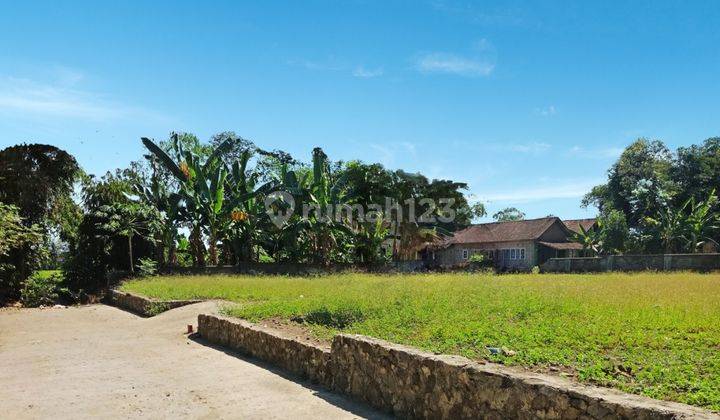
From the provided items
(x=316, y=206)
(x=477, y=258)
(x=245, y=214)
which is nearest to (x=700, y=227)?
(x=477, y=258)

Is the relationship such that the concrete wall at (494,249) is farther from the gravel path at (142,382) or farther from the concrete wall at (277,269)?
the gravel path at (142,382)

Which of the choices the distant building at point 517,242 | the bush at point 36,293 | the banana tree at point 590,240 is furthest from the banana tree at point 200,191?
the banana tree at point 590,240

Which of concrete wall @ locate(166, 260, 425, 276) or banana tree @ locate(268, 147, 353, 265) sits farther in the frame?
banana tree @ locate(268, 147, 353, 265)

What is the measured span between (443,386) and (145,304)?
509 inches

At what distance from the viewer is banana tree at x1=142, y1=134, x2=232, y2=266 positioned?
80.7 ft

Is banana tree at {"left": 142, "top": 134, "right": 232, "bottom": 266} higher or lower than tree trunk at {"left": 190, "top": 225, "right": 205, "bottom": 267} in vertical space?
higher

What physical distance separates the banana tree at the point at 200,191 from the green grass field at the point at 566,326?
12896 millimetres

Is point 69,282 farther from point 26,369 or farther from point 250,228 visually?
point 26,369

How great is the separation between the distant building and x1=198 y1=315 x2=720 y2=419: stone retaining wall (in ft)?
115

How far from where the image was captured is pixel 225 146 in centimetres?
2542

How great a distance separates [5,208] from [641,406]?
65.0 ft

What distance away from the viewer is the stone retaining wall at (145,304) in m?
15.9

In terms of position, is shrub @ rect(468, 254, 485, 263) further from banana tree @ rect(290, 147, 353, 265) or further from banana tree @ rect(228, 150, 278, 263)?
banana tree @ rect(228, 150, 278, 263)

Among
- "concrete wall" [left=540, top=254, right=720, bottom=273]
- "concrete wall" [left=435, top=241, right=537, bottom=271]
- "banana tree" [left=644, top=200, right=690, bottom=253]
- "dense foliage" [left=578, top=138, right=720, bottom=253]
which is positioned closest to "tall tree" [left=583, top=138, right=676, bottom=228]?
"dense foliage" [left=578, top=138, right=720, bottom=253]
